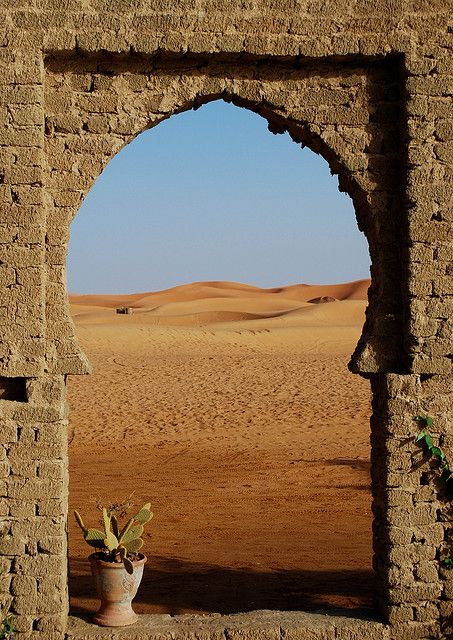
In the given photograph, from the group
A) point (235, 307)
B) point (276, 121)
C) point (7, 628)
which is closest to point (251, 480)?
point (7, 628)

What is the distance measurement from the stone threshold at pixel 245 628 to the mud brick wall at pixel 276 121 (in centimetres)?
23

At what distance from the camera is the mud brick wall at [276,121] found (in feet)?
23.2

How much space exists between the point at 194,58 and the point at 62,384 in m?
3.21

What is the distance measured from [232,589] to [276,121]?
17.6 feet

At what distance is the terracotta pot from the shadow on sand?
0.68 m

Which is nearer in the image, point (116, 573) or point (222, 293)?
point (116, 573)

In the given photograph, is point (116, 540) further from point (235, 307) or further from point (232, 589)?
point (235, 307)

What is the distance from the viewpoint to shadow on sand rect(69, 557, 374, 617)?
28.8 ft

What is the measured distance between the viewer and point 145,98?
24.0 ft

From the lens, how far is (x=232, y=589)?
934cm

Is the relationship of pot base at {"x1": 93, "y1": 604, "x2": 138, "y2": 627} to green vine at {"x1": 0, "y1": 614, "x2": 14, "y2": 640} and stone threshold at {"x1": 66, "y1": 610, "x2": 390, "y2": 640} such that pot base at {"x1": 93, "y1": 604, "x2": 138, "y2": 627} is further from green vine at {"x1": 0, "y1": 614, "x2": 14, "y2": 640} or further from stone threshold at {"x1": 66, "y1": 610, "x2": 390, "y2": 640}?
green vine at {"x1": 0, "y1": 614, "x2": 14, "y2": 640}

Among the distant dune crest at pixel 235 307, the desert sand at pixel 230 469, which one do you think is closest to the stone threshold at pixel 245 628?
the desert sand at pixel 230 469

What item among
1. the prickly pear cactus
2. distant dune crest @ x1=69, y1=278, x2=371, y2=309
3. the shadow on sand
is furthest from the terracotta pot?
distant dune crest @ x1=69, y1=278, x2=371, y2=309

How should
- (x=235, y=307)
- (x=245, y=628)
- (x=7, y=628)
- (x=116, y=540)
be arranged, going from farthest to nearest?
(x=235, y=307) → (x=116, y=540) → (x=245, y=628) → (x=7, y=628)
